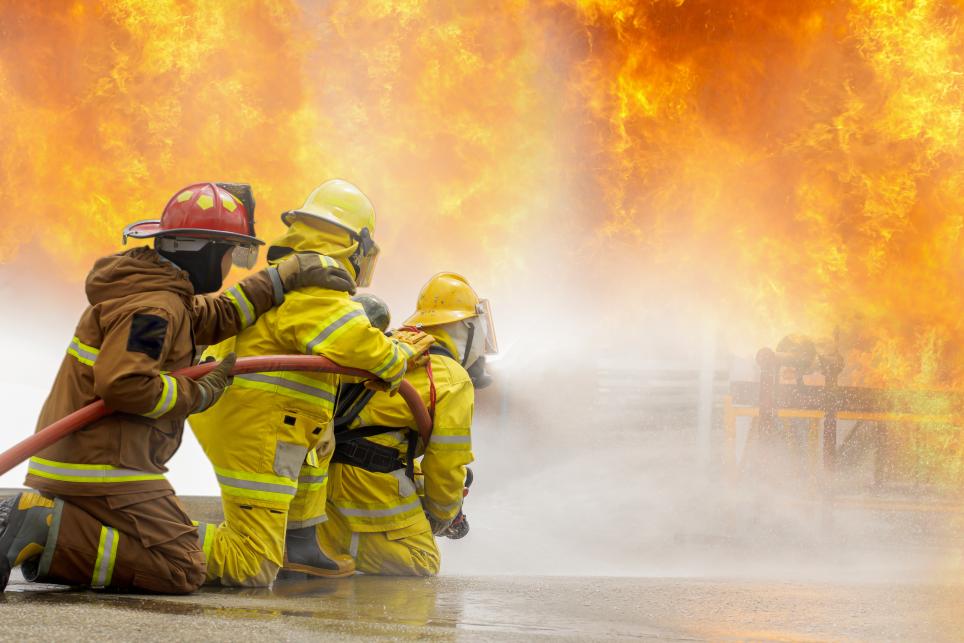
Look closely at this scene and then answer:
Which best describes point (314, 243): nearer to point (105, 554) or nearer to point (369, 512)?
point (369, 512)

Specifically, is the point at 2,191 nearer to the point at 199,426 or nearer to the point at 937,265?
the point at 199,426

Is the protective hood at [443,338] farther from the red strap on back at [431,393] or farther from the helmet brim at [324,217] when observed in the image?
the helmet brim at [324,217]

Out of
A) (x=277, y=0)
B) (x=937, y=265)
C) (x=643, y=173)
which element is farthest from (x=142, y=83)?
(x=937, y=265)

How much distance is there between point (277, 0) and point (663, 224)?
3913 millimetres

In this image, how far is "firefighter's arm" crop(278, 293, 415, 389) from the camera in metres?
3.92

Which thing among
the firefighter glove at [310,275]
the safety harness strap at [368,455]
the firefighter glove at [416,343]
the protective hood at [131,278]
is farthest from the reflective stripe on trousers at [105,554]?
the firefighter glove at [416,343]

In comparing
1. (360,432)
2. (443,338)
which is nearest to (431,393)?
(360,432)

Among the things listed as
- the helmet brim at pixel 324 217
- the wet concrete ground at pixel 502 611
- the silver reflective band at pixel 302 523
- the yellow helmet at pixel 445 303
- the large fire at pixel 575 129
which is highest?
the large fire at pixel 575 129

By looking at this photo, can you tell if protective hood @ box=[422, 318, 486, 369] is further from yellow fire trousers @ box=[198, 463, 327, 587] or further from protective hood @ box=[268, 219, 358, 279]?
yellow fire trousers @ box=[198, 463, 327, 587]

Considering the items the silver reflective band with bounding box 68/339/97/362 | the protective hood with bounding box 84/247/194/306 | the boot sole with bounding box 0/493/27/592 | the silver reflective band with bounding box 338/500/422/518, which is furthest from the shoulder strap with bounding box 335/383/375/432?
the boot sole with bounding box 0/493/27/592

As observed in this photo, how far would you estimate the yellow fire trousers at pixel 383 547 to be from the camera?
4.58 meters

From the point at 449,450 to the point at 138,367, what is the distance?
158 cm

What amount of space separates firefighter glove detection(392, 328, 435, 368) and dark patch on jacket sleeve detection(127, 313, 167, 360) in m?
1.27

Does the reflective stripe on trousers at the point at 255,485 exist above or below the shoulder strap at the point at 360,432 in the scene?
below
